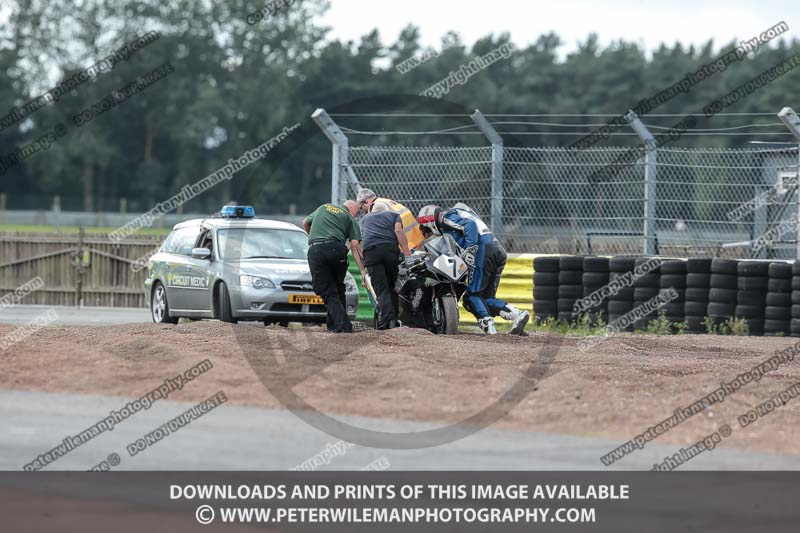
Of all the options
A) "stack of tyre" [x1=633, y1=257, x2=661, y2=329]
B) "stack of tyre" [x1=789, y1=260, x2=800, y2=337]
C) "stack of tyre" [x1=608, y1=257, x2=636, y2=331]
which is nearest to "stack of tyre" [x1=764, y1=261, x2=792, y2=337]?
"stack of tyre" [x1=789, y1=260, x2=800, y2=337]

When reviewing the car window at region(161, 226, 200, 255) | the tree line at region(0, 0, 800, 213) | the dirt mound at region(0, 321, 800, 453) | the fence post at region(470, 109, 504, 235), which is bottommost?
the dirt mound at region(0, 321, 800, 453)

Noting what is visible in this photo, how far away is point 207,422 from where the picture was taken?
8969 millimetres

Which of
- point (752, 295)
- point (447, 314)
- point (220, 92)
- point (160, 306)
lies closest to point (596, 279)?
point (752, 295)

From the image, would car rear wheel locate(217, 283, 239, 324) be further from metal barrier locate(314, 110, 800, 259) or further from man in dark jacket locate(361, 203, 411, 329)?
man in dark jacket locate(361, 203, 411, 329)

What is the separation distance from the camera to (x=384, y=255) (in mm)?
14891

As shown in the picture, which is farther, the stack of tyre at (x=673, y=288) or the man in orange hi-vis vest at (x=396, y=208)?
the stack of tyre at (x=673, y=288)

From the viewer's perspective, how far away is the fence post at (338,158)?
61.5 ft

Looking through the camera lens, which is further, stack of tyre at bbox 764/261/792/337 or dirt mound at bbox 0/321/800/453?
stack of tyre at bbox 764/261/792/337

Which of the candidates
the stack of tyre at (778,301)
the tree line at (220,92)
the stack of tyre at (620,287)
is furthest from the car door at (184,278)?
the tree line at (220,92)

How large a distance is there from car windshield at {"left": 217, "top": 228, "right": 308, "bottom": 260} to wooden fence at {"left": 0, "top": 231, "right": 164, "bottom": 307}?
7494mm

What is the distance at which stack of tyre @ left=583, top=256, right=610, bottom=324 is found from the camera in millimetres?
17688

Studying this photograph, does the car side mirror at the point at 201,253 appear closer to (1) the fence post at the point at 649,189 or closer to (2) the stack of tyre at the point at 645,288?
(2) the stack of tyre at the point at 645,288

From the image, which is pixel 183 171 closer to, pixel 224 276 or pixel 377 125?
pixel 377 125

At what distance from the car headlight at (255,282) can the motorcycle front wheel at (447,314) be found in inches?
117
